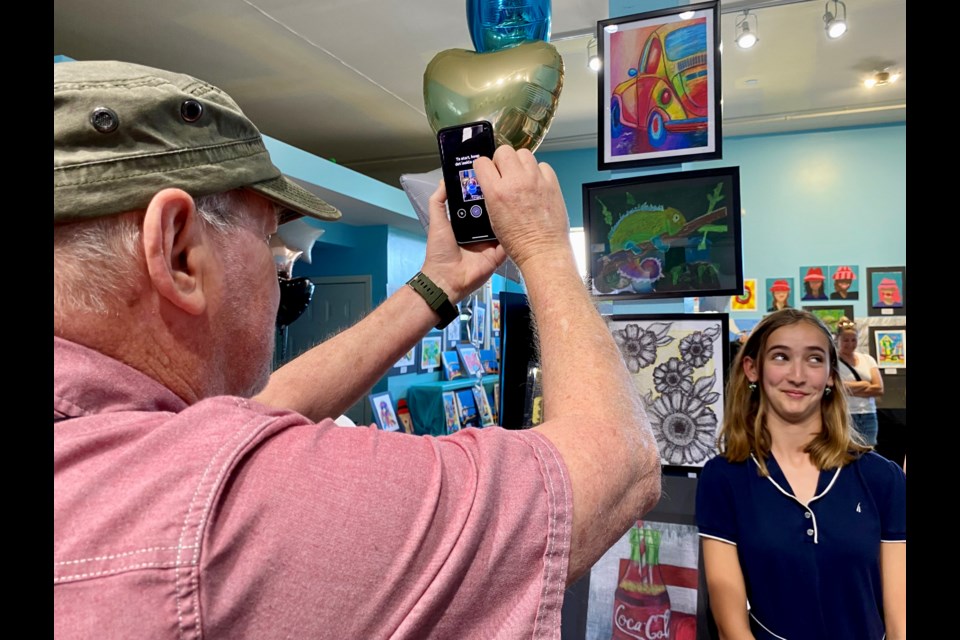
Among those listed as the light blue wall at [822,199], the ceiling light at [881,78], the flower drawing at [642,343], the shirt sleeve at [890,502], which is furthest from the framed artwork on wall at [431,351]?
the shirt sleeve at [890,502]

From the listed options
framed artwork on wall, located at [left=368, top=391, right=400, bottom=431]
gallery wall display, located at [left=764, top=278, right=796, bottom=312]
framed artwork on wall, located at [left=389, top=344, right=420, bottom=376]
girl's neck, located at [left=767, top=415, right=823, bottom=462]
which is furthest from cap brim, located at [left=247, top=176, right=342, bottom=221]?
gallery wall display, located at [left=764, top=278, right=796, bottom=312]

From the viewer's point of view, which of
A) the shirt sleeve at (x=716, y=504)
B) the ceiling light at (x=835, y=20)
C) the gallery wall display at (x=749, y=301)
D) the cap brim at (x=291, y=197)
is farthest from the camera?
the gallery wall display at (x=749, y=301)

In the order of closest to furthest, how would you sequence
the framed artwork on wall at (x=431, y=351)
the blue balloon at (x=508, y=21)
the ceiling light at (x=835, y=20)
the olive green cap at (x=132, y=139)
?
the olive green cap at (x=132, y=139), the blue balloon at (x=508, y=21), the ceiling light at (x=835, y=20), the framed artwork on wall at (x=431, y=351)

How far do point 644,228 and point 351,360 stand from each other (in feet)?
3.01

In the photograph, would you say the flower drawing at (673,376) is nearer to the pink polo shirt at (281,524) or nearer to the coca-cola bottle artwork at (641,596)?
the coca-cola bottle artwork at (641,596)

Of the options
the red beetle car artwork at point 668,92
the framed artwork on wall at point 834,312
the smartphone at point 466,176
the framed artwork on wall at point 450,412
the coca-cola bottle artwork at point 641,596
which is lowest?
the framed artwork on wall at point 450,412

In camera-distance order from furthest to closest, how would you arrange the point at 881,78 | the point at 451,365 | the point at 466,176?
the point at 451,365
the point at 881,78
the point at 466,176

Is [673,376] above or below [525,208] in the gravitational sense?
below

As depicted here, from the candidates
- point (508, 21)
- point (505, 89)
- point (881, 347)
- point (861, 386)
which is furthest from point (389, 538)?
point (881, 347)

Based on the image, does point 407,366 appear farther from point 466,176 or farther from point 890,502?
point 466,176

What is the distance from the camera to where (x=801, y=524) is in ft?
5.39

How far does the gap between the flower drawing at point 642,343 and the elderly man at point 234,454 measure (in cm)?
101

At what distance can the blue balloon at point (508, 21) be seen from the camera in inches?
51.0
